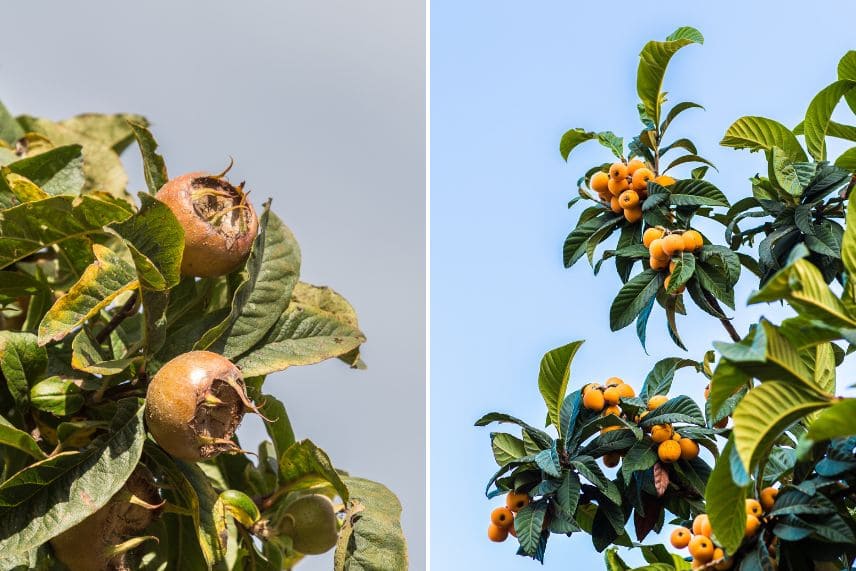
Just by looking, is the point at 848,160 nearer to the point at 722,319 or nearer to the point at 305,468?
the point at 722,319

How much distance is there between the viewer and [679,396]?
1851 millimetres

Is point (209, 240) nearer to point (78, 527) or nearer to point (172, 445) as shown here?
point (172, 445)

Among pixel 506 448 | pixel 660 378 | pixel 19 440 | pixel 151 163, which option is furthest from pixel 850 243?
pixel 19 440

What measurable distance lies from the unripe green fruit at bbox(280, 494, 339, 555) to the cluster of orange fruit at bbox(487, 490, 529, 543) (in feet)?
1.11

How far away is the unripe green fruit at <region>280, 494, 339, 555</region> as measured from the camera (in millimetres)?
1755

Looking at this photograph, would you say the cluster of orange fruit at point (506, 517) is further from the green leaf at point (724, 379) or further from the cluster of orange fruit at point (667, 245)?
the green leaf at point (724, 379)

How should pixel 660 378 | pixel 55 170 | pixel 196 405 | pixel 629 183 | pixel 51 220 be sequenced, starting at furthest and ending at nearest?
pixel 629 183, pixel 660 378, pixel 55 170, pixel 51 220, pixel 196 405

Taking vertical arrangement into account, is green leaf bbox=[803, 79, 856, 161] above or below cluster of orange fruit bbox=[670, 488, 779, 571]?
above

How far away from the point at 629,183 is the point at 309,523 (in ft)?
3.45

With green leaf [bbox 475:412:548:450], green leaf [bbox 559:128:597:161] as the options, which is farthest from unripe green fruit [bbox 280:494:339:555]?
green leaf [bbox 559:128:597:161]

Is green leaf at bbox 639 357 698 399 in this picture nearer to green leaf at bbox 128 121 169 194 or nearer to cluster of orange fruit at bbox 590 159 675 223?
cluster of orange fruit at bbox 590 159 675 223

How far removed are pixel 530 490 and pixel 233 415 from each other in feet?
2.23

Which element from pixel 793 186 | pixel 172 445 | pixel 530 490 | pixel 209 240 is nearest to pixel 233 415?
pixel 172 445

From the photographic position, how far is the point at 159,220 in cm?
151
